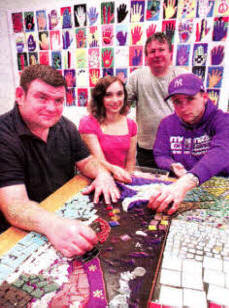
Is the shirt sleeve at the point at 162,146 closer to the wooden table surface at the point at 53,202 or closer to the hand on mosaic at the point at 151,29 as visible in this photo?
the wooden table surface at the point at 53,202

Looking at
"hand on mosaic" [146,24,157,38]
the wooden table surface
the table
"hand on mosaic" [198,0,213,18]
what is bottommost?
the wooden table surface

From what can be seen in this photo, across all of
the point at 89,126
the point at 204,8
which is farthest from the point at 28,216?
the point at 204,8

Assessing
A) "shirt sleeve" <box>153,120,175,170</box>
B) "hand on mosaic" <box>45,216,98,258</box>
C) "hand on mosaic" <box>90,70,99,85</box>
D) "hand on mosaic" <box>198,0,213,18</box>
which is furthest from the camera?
"hand on mosaic" <box>90,70,99,85</box>

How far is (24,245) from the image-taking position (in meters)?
0.83

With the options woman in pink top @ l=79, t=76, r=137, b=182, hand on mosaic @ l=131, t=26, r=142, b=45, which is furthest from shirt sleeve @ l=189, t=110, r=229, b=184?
hand on mosaic @ l=131, t=26, r=142, b=45

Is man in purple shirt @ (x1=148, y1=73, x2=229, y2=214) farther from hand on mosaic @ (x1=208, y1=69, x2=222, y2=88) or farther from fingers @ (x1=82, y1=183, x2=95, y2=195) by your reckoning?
hand on mosaic @ (x1=208, y1=69, x2=222, y2=88)

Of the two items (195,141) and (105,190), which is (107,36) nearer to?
(195,141)

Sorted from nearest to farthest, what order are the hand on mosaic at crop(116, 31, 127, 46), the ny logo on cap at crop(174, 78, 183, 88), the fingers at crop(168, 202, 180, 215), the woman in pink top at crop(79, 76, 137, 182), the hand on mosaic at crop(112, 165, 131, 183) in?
the fingers at crop(168, 202, 180, 215) < the hand on mosaic at crop(112, 165, 131, 183) < the ny logo on cap at crop(174, 78, 183, 88) < the woman in pink top at crop(79, 76, 137, 182) < the hand on mosaic at crop(116, 31, 127, 46)

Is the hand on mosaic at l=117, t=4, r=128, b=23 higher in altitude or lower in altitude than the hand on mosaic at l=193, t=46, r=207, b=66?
higher

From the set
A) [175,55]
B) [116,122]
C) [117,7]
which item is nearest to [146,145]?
[116,122]

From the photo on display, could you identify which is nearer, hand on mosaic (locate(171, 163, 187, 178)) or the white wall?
hand on mosaic (locate(171, 163, 187, 178))

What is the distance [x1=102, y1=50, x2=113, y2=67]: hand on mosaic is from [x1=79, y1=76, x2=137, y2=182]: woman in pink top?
1133mm

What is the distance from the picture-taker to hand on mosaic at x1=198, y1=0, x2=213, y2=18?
2520 mm

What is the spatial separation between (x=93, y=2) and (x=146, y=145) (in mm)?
1853
